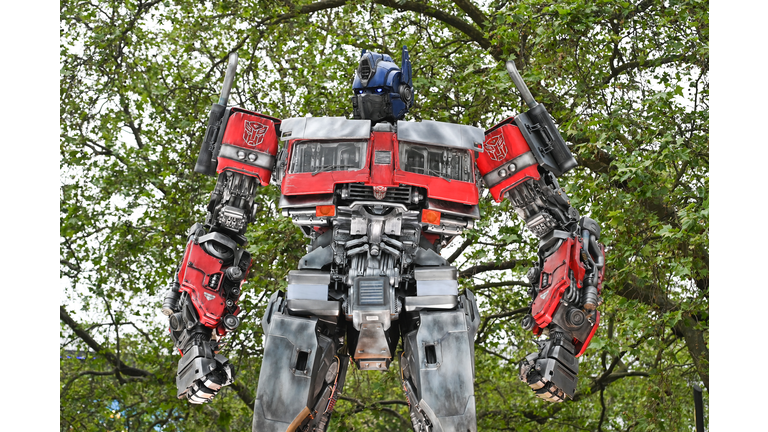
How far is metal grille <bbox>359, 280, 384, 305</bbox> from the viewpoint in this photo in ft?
12.8

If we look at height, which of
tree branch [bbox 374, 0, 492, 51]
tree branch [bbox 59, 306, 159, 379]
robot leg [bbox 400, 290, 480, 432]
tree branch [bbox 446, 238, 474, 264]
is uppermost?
tree branch [bbox 374, 0, 492, 51]

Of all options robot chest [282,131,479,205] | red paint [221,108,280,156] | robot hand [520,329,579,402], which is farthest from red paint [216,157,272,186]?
robot hand [520,329,579,402]

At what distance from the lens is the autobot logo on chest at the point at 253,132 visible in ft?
14.3

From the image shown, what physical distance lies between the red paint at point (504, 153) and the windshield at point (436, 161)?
0.37 meters

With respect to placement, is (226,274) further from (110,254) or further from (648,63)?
(648,63)

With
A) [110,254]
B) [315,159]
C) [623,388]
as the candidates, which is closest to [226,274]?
[315,159]

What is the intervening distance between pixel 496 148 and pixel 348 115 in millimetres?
3105

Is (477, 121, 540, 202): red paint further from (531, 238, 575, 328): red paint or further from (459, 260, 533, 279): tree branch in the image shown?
(459, 260, 533, 279): tree branch

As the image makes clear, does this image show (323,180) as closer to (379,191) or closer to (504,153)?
(379,191)

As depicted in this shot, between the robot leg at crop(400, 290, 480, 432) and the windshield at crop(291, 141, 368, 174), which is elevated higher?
the windshield at crop(291, 141, 368, 174)

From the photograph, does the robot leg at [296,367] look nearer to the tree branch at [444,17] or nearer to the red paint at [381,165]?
the red paint at [381,165]

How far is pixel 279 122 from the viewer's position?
4.45 metres

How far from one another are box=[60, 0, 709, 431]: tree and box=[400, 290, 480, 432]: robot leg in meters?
2.78

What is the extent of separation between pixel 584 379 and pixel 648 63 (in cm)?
352
